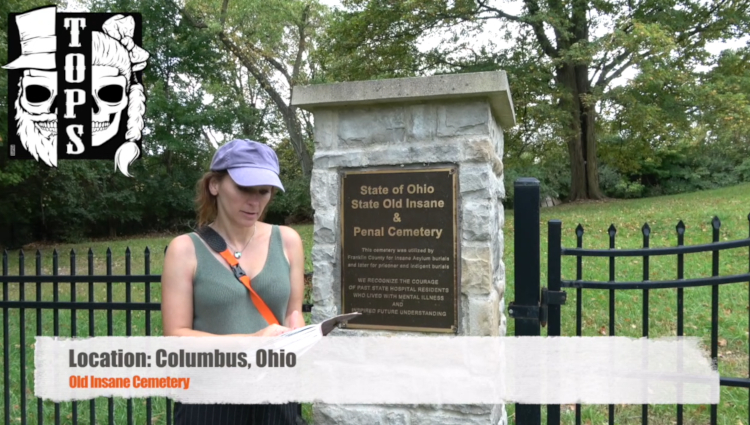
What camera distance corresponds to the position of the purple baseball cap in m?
1.75

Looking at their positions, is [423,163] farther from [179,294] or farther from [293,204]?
[293,204]

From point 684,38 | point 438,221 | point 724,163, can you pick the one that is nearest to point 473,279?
point 438,221

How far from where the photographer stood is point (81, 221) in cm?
1867

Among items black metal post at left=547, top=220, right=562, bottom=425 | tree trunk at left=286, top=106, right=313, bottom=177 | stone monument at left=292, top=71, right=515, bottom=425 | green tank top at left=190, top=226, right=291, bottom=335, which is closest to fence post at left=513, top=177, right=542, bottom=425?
black metal post at left=547, top=220, right=562, bottom=425

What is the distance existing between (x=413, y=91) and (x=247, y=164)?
4.46 feet

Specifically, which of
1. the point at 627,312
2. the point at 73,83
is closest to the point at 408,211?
the point at 627,312

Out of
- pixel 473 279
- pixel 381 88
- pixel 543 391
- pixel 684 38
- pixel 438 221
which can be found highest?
pixel 684 38

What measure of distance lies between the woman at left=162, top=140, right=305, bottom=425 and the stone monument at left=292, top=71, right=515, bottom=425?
3.57ft

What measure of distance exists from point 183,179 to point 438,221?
20037mm

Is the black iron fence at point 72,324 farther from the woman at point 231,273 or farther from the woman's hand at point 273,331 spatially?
the woman's hand at point 273,331

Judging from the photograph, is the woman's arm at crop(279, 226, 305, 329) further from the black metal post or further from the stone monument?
the black metal post

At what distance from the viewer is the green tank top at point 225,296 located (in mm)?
1735

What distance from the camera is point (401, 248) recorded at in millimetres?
2963

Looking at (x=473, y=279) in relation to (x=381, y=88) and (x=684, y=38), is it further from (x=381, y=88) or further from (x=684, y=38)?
(x=684, y=38)
